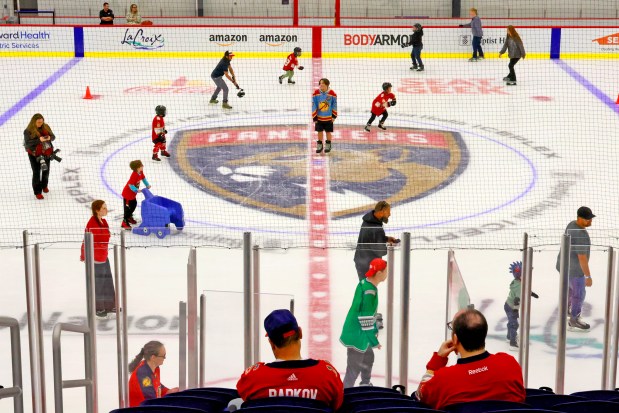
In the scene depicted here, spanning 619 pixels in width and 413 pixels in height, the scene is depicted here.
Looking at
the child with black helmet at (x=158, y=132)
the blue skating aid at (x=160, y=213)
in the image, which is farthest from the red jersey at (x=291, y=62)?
the blue skating aid at (x=160, y=213)

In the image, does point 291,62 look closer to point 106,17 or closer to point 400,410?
point 106,17

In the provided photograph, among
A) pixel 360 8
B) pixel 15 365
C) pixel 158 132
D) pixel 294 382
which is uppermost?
pixel 360 8

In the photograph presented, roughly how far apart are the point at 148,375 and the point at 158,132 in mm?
7396

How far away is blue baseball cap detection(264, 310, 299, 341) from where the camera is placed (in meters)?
3.42

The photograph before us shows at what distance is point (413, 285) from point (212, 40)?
15186mm

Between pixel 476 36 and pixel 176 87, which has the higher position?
pixel 476 36

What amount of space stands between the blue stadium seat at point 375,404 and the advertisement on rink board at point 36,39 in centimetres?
1753

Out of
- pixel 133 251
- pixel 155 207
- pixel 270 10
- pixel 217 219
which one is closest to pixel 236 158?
pixel 217 219

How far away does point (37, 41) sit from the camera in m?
19.6

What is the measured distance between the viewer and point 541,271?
214 inches

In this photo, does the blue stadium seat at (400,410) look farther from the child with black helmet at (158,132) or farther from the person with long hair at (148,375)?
the child with black helmet at (158,132)

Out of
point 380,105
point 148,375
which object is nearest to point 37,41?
point 380,105

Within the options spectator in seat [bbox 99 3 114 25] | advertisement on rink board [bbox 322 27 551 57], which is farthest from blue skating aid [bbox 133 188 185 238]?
spectator in seat [bbox 99 3 114 25]

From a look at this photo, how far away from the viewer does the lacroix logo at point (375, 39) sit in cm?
1994
